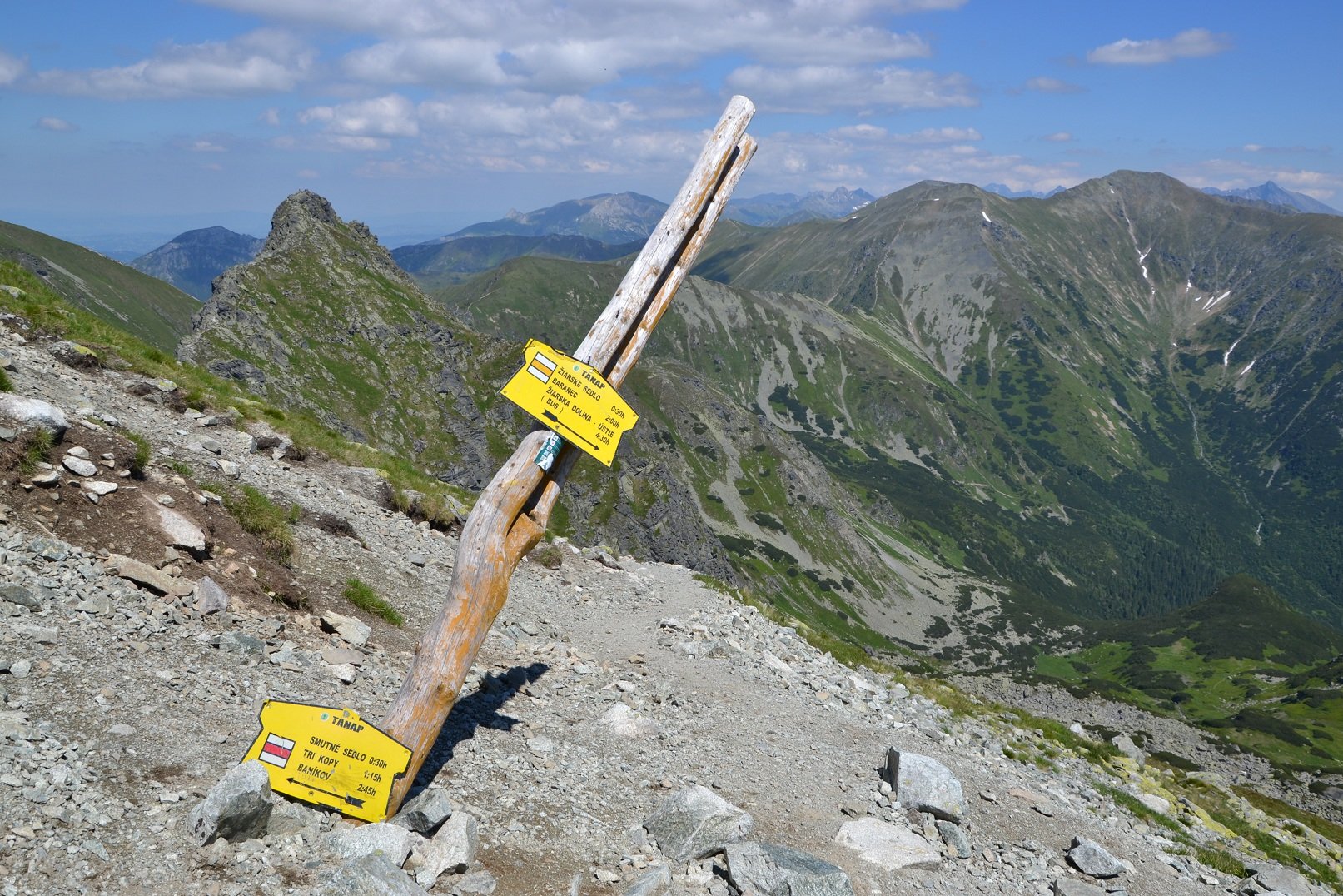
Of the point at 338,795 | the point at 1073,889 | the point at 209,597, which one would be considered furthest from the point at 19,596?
the point at 1073,889

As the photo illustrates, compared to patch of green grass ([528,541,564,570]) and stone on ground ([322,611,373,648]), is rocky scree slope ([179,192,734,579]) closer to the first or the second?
patch of green grass ([528,541,564,570])

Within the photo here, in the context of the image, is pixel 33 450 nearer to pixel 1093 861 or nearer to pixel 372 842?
pixel 372 842

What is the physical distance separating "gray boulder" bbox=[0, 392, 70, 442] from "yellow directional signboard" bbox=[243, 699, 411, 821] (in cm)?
813

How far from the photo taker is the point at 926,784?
14.5 metres

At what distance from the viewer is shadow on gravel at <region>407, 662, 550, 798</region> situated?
11.9m

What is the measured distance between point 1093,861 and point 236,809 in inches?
540

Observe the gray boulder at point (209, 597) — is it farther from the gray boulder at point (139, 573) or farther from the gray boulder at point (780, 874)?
the gray boulder at point (780, 874)

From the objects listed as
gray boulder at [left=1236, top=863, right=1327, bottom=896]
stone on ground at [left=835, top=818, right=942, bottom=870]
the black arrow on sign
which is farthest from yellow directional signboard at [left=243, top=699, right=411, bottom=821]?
gray boulder at [left=1236, top=863, right=1327, bottom=896]

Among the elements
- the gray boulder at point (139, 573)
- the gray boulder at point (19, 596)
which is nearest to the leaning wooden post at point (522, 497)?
the gray boulder at point (139, 573)

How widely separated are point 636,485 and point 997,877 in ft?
499

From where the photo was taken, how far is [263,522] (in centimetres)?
1600

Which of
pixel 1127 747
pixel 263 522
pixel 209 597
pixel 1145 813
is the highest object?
pixel 263 522

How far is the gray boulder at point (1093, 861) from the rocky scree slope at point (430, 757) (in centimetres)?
6

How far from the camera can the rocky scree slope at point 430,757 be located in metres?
8.84
